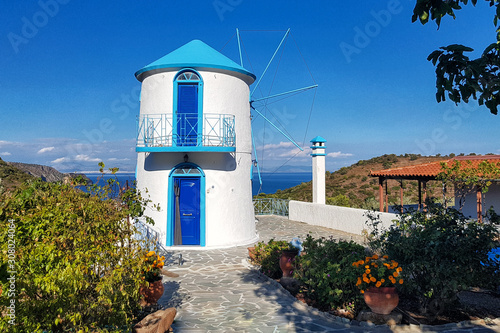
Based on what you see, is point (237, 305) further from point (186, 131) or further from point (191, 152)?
point (186, 131)

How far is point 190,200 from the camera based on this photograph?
13.4 meters

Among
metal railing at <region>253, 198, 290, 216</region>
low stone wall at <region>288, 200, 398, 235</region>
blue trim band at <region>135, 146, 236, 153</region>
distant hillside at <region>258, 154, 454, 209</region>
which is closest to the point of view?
blue trim band at <region>135, 146, 236, 153</region>

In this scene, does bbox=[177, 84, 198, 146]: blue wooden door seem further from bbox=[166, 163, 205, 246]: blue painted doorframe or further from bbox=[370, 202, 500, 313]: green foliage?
bbox=[370, 202, 500, 313]: green foliage

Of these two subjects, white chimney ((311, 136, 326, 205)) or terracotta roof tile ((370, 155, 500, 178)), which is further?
white chimney ((311, 136, 326, 205))

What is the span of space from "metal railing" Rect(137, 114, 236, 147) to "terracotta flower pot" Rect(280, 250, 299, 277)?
213 inches

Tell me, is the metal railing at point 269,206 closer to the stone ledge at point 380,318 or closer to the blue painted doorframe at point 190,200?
the blue painted doorframe at point 190,200

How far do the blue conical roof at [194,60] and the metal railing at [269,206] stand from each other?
9556 mm

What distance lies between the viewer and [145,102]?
14.0 metres

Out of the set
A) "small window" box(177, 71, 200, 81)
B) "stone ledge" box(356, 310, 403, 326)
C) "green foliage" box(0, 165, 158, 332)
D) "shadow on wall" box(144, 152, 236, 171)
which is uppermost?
"small window" box(177, 71, 200, 81)

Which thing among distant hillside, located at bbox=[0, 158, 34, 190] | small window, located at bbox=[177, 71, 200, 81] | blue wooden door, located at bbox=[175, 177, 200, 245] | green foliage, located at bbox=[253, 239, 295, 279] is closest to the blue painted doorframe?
blue wooden door, located at bbox=[175, 177, 200, 245]

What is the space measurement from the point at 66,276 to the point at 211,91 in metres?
10.1

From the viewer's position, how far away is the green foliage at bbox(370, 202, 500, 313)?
6.06 metres

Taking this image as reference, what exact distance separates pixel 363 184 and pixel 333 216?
26.4 m

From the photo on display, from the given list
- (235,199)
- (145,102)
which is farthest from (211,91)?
(235,199)
